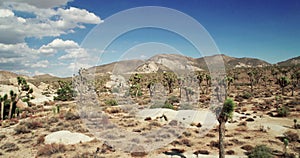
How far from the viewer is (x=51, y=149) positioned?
15.2 metres

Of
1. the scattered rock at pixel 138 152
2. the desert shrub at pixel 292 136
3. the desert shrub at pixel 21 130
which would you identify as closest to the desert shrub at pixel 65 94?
the desert shrub at pixel 21 130

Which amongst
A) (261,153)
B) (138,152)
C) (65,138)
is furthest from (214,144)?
(65,138)

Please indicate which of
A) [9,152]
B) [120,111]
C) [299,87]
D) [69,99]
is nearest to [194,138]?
[9,152]

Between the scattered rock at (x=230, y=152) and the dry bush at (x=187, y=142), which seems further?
the dry bush at (x=187, y=142)

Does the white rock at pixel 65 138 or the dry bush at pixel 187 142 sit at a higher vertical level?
the white rock at pixel 65 138

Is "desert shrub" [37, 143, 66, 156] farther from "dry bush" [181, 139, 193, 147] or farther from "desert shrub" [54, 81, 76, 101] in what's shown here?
"desert shrub" [54, 81, 76, 101]

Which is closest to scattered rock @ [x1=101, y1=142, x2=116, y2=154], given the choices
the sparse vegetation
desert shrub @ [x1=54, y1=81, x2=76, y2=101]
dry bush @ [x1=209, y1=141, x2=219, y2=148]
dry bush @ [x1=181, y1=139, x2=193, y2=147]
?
the sparse vegetation

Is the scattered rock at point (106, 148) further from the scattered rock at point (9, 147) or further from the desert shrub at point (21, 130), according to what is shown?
the desert shrub at point (21, 130)

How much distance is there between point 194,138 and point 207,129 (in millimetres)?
3102

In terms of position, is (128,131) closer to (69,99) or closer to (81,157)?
(81,157)

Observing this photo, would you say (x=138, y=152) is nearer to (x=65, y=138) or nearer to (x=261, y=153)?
(x=65, y=138)

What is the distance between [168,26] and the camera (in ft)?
67.7

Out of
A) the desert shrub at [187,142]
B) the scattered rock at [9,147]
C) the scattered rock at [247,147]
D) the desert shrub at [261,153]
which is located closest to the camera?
the desert shrub at [261,153]

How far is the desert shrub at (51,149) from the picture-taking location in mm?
14848
